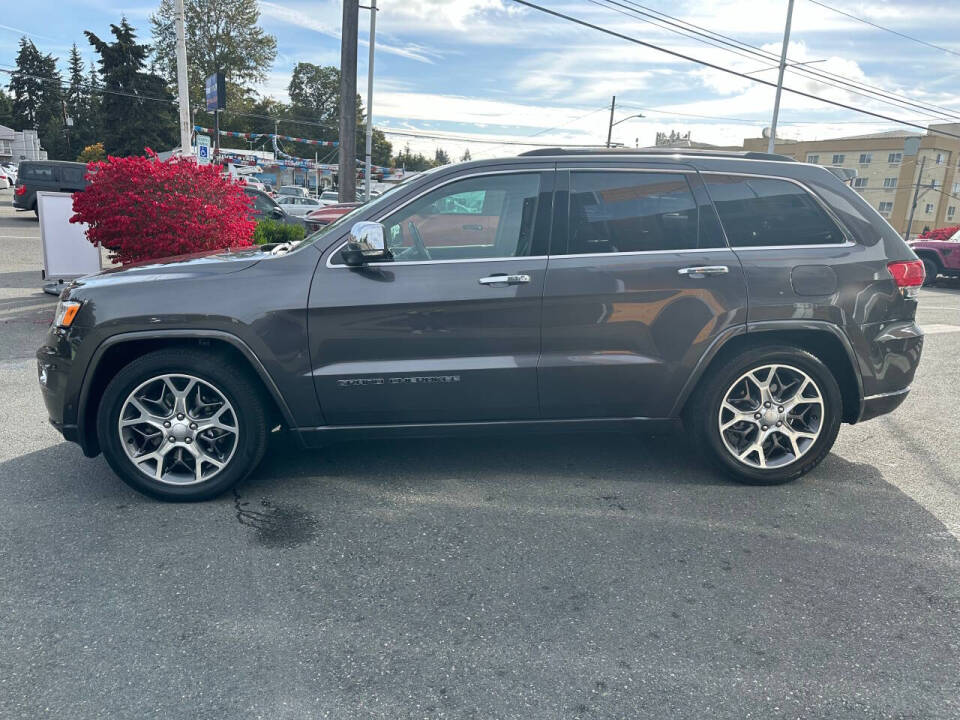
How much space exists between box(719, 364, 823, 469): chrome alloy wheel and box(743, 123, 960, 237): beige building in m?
79.6

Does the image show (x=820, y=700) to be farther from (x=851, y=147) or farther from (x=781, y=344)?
(x=851, y=147)

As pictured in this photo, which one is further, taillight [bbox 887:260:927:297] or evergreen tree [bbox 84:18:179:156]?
evergreen tree [bbox 84:18:179:156]

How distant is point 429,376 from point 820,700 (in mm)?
2271

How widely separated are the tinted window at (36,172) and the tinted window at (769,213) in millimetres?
26013

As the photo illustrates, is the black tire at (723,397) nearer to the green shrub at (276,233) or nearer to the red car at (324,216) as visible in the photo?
the green shrub at (276,233)

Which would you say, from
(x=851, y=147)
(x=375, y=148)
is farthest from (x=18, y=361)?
(x=375, y=148)

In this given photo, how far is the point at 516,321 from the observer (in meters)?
3.86

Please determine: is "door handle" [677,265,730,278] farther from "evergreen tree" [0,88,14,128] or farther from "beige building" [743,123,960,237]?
"evergreen tree" [0,88,14,128]

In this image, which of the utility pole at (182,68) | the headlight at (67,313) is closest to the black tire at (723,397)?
the headlight at (67,313)

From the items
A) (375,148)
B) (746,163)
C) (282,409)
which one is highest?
(375,148)

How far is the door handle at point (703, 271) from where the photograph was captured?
3.95 meters

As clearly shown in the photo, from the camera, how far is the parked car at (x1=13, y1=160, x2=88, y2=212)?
23.8m

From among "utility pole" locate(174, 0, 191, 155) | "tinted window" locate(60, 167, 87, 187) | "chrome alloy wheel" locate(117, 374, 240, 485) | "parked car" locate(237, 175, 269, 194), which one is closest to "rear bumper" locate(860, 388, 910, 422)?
"chrome alloy wheel" locate(117, 374, 240, 485)

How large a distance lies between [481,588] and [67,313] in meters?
2.63
